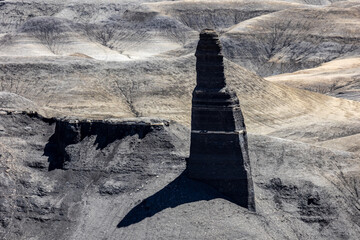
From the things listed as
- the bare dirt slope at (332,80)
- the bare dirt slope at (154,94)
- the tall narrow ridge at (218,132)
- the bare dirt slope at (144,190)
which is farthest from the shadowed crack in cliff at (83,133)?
the bare dirt slope at (332,80)

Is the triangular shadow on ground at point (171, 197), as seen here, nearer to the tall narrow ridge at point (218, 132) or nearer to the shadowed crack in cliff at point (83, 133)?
the tall narrow ridge at point (218, 132)

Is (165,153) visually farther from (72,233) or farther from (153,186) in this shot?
(72,233)

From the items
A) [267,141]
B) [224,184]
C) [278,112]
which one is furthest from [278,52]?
[224,184]

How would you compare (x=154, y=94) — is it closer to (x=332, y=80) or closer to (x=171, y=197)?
(x=171, y=197)

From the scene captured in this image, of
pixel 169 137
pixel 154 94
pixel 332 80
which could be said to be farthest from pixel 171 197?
pixel 332 80

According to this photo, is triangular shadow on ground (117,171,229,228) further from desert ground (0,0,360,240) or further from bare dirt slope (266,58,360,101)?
bare dirt slope (266,58,360,101)
